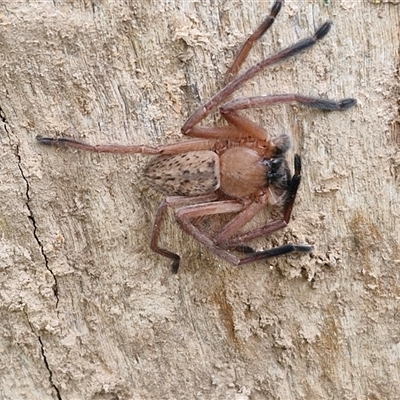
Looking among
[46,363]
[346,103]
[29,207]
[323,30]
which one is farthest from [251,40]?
[46,363]

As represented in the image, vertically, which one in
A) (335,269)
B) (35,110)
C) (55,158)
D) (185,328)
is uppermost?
(35,110)

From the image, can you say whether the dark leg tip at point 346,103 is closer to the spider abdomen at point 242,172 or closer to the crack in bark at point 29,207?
the spider abdomen at point 242,172

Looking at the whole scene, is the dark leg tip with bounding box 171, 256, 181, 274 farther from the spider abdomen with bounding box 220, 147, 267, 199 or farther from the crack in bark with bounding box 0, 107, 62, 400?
the crack in bark with bounding box 0, 107, 62, 400

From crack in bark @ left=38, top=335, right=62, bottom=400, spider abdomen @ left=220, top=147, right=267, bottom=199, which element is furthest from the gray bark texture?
spider abdomen @ left=220, top=147, right=267, bottom=199

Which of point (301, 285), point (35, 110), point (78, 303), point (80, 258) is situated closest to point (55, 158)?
point (35, 110)

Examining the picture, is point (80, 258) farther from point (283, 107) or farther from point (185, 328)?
point (283, 107)

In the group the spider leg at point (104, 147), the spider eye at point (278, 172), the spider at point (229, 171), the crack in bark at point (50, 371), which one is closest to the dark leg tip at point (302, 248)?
the spider at point (229, 171)

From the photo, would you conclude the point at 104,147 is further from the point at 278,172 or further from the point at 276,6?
the point at 276,6
